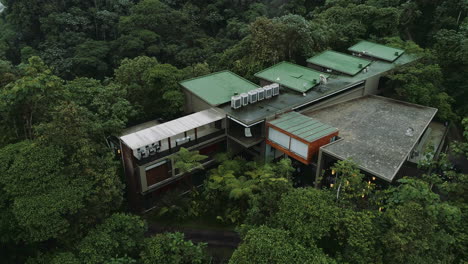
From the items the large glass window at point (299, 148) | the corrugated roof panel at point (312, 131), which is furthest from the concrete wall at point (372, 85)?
the large glass window at point (299, 148)

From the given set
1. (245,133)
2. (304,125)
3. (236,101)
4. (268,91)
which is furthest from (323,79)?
(245,133)

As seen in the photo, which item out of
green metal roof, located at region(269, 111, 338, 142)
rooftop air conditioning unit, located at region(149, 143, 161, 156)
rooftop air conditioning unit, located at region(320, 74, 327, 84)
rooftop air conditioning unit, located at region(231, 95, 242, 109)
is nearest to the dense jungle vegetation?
rooftop air conditioning unit, located at region(149, 143, 161, 156)

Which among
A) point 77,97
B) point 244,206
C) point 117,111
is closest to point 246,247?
point 244,206

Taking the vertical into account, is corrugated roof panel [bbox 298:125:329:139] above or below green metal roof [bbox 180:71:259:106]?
below

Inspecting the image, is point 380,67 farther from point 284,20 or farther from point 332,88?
point 284,20

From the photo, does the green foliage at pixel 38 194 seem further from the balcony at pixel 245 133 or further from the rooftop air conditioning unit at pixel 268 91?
the rooftop air conditioning unit at pixel 268 91

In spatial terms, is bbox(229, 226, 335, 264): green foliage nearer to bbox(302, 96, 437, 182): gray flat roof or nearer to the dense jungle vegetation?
the dense jungle vegetation
